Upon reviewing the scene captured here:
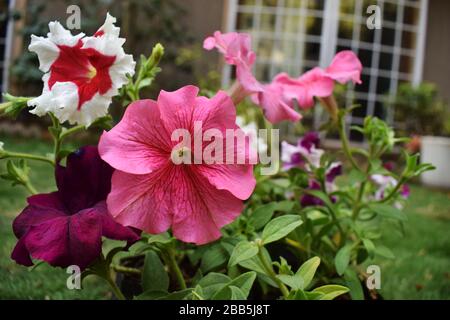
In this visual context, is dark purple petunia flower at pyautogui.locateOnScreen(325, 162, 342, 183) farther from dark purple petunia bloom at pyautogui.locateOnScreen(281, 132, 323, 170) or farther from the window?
the window

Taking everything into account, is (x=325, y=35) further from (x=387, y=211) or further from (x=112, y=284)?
(x=112, y=284)

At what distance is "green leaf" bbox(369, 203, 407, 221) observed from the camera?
822 millimetres

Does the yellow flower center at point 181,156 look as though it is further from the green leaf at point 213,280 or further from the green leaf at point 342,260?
the green leaf at point 342,260

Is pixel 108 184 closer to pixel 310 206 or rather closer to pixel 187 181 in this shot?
pixel 187 181

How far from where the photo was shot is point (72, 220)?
532 millimetres

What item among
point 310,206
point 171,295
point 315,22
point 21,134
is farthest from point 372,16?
point 315,22

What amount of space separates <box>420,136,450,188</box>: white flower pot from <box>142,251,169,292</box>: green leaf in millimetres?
4458

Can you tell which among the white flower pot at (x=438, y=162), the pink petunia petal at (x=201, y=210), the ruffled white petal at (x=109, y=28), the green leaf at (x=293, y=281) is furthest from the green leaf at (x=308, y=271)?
the white flower pot at (x=438, y=162)

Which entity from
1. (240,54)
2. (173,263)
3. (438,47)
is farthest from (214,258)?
(438,47)

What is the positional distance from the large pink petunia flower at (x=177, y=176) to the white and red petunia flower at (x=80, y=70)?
3 cm

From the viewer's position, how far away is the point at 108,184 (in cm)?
58

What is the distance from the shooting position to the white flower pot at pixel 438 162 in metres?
4.69

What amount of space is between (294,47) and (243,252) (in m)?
5.49
